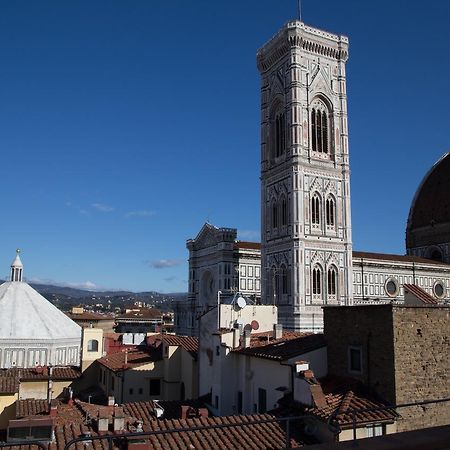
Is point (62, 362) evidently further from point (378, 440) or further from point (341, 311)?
point (378, 440)

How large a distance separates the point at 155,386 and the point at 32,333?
15.1m

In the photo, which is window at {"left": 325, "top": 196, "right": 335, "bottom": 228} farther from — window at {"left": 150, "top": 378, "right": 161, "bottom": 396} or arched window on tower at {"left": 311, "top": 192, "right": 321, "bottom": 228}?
window at {"left": 150, "top": 378, "right": 161, "bottom": 396}

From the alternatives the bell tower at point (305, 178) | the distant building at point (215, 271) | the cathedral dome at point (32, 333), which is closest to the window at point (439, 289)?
the bell tower at point (305, 178)

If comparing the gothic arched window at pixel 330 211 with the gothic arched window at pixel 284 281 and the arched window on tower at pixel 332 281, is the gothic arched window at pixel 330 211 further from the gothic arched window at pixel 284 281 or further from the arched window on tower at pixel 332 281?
the gothic arched window at pixel 284 281

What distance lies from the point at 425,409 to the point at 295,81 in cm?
4412

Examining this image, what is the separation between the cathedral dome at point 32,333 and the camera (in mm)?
35844

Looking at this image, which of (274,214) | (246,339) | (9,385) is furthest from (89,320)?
(246,339)

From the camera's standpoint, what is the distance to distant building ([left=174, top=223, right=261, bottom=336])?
56094 mm

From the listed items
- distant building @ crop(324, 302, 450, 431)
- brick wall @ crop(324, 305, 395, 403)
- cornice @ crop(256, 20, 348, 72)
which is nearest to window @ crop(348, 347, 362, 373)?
distant building @ crop(324, 302, 450, 431)

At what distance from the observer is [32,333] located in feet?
121

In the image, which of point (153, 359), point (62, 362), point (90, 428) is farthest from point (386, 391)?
point (62, 362)

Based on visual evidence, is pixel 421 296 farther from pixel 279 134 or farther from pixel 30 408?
pixel 279 134

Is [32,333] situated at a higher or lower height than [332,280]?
lower

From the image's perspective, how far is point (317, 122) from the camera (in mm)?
55406
